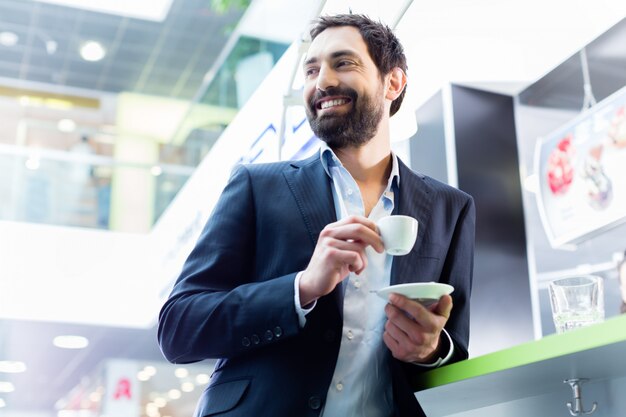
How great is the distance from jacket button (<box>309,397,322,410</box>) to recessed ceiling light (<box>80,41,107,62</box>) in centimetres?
1065

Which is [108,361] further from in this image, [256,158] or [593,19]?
[593,19]

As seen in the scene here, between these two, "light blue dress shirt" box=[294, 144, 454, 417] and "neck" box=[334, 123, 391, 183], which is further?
"neck" box=[334, 123, 391, 183]

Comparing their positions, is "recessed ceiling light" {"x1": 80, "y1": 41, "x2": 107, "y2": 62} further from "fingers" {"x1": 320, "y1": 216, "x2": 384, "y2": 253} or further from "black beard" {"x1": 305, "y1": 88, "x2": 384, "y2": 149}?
"fingers" {"x1": 320, "y1": 216, "x2": 384, "y2": 253}

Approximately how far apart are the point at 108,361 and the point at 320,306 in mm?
8612

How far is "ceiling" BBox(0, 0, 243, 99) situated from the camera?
34.1 ft

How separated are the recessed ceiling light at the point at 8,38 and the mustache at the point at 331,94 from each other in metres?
10.3

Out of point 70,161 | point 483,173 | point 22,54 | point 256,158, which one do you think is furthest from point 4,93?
point 483,173

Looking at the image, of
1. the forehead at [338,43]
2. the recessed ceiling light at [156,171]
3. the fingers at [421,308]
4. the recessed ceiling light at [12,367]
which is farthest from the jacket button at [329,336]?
the recessed ceiling light at [12,367]

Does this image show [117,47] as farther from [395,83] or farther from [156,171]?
[395,83]

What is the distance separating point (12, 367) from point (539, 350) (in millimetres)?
9222

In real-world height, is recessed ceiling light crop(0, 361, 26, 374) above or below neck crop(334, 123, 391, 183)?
above

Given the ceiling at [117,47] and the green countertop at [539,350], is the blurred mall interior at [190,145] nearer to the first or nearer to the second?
the ceiling at [117,47]

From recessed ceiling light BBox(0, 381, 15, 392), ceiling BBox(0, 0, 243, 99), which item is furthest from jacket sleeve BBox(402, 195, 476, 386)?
recessed ceiling light BBox(0, 381, 15, 392)

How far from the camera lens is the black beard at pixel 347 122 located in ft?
5.33
